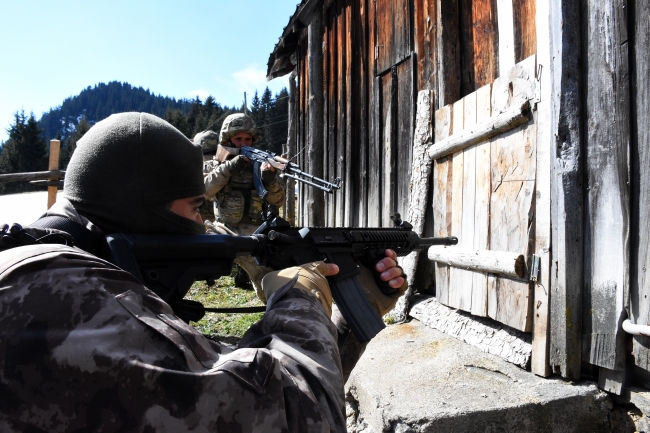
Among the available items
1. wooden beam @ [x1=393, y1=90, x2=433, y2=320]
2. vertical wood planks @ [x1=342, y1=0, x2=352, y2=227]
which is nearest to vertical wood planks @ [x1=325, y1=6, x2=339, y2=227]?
vertical wood planks @ [x1=342, y1=0, x2=352, y2=227]

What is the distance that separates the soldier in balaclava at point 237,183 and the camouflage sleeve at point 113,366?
5297mm

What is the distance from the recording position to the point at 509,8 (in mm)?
3252

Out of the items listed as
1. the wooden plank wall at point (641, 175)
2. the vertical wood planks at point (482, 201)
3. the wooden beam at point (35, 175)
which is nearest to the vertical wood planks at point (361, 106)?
the vertical wood planks at point (482, 201)

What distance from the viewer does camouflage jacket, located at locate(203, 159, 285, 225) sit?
6410mm

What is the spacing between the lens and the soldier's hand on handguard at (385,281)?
88.4 inches

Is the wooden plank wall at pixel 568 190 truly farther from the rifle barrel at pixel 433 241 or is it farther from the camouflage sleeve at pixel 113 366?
the camouflage sleeve at pixel 113 366

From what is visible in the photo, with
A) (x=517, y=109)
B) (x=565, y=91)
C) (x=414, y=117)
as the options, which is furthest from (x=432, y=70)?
(x=565, y=91)

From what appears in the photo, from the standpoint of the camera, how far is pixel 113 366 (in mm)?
902

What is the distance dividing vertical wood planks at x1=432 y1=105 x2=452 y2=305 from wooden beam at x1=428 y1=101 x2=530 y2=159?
9 cm

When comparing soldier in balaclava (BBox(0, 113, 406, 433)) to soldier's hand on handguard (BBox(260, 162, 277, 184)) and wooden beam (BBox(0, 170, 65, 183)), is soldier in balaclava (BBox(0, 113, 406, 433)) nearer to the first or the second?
soldier's hand on handguard (BBox(260, 162, 277, 184))

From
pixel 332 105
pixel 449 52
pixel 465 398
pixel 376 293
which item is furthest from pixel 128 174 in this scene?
pixel 332 105

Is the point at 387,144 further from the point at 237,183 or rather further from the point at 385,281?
the point at 385,281

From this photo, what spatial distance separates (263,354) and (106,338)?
340 mm

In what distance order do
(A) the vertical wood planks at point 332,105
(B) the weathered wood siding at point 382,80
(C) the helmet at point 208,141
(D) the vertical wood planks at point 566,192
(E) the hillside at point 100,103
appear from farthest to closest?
1. (E) the hillside at point 100,103
2. (C) the helmet at point 208,141
3. (A) the vertical wood planks at point 332,105
4. (B) the weathered wood siding at point 382,80
5. (D) the vertical wood planks at point 566,192
